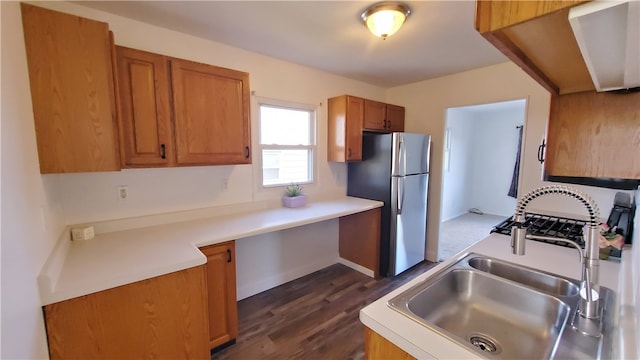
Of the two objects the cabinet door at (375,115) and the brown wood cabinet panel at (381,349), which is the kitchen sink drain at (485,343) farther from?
the cabinet door at (375,115)

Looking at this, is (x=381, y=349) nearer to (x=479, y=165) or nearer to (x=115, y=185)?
(x=115, y=185)

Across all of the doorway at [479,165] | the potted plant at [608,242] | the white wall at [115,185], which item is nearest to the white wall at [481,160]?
the doorway at [479,165]

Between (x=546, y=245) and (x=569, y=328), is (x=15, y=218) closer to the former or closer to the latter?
(x=569, y=328)

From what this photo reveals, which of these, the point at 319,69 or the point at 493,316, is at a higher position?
the point at 319,69

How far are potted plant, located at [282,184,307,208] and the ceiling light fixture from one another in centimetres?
166

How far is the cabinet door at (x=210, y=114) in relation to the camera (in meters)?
1.90

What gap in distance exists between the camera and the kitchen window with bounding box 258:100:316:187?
2771mm

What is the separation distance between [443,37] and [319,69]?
4.38 ft

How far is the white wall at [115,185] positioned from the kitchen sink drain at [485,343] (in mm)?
1554

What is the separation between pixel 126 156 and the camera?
67.4 inches

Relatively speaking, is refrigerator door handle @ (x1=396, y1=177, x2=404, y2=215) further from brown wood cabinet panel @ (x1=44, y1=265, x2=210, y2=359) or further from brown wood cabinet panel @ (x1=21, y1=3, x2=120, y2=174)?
brown wood cabinet panel @ (x1=21, y1=3, x2=120, y2=174)

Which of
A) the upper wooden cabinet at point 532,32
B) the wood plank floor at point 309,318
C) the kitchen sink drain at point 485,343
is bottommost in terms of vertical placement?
the wood plank floor at point 309,318

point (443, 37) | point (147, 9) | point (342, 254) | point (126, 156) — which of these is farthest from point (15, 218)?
point (342, 254)

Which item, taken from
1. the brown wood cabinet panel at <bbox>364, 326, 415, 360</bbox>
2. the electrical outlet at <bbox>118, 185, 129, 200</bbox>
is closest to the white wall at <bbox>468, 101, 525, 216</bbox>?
the brown wood cabinet panel at <bbox>364, 326, 415, 360</bbox>
